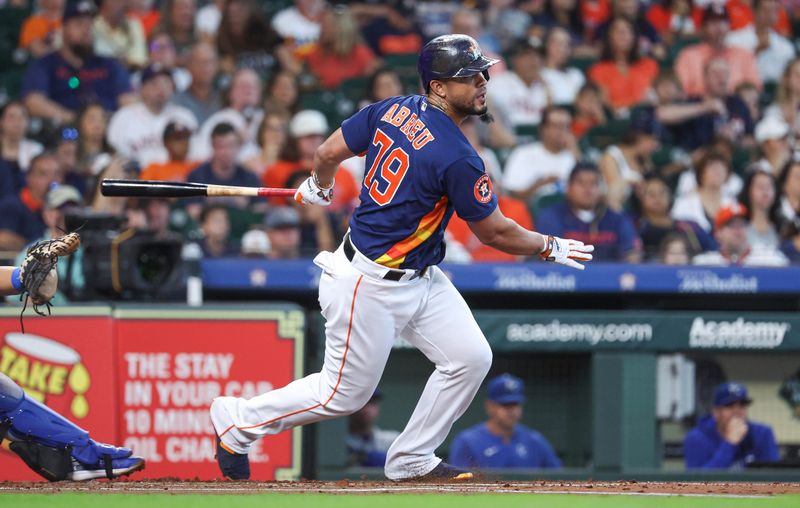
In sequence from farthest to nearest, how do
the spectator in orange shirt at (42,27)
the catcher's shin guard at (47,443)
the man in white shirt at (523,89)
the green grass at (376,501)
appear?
1. the man in white shirt at (523,89)
2. the spectator in orange shirt at (42,27)
3. the catcher's shin guard at (47,443)
4. the green grass at (376,501)

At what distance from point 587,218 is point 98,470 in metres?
4.34

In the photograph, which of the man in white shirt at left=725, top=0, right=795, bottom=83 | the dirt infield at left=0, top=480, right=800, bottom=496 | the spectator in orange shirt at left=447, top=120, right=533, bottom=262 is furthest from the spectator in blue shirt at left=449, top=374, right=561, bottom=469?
the man in white shirt at left=725, top=0, right=795, bottom=83

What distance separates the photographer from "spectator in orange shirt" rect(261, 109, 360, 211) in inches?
370

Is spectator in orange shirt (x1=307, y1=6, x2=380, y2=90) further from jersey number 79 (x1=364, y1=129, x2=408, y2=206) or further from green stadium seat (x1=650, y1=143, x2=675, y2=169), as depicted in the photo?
jersey number 79 (x1=364, y1=129, x2=408, y2=206)

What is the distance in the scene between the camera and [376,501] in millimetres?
A: 4570

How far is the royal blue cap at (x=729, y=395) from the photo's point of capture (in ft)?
25.3

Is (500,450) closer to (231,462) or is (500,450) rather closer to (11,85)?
(231,462)

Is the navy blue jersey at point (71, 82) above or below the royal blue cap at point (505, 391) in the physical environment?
above

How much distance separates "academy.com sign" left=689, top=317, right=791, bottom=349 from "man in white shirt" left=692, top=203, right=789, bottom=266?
450mm

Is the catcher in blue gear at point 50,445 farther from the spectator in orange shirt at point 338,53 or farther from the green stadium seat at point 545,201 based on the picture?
the spectator in orange shirt at point 338,53

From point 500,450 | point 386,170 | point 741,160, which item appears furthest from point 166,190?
point 741,160

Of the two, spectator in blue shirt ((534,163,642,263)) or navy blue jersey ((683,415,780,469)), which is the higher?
spectator in blue shirt ((534,163,642,263))

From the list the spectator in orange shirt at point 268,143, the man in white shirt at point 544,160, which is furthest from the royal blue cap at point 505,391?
the spectator in orange shirt at point 268,143

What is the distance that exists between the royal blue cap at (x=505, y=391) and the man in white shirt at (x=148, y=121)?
3.52 metres
